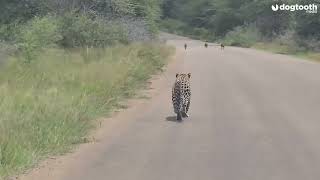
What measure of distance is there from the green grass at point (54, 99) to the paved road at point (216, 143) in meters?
0.51

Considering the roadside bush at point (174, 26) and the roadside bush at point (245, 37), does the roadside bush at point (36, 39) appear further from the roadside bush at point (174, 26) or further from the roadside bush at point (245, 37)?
the roadside bush at point (174, 26)

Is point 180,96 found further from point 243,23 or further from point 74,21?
point 243,23

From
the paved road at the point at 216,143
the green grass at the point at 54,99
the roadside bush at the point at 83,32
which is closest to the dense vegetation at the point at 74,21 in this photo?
the roadside bush at the point at 83,32

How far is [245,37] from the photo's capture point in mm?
80938

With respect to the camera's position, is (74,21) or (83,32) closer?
(83,32)

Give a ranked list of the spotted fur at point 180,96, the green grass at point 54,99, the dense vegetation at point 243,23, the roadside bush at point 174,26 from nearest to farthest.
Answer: the green grass at point 54,99 < the spotted fur at point 180,96 < the dense vegetation at point 243,23 < the roadside bush at point 174,26

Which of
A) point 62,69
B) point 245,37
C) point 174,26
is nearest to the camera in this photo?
point 62,69

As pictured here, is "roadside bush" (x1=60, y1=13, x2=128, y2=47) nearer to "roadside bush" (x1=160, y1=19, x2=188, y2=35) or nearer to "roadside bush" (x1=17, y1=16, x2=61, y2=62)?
"roadside bush" (x1=17, y1=16, x2=61, y2=62)

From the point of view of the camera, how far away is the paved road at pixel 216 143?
7863 mm

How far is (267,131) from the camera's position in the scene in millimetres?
11133

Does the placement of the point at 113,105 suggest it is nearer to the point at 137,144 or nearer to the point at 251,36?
the point at 137,144

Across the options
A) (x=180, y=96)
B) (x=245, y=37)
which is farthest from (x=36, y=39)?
(x=245, y=37)

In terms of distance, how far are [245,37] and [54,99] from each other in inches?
2760

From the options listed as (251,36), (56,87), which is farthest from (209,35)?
(56,87)
